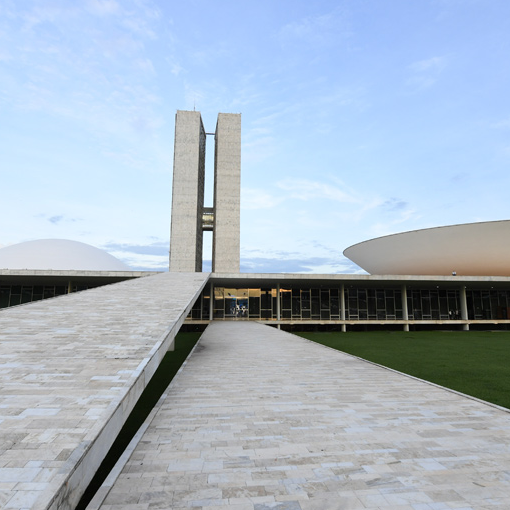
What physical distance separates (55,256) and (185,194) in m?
23.8

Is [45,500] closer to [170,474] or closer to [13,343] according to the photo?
[170,474]

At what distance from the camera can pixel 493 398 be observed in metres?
6.02

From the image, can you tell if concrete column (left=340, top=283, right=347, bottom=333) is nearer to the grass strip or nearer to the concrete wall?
the grass strip

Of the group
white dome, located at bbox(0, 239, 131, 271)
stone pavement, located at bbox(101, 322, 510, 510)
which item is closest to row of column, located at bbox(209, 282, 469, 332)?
stone pavement, located at bbox(101, 322, 510, 510)

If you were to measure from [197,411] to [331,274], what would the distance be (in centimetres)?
1800

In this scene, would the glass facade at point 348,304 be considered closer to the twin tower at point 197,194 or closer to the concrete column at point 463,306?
the concrete column at point 463,306

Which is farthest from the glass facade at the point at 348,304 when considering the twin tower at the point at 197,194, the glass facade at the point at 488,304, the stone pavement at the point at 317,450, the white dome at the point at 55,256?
the white dome at the point at 55,256

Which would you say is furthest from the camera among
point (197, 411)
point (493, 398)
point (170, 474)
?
point (493, 398)

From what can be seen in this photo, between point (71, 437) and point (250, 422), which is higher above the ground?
point (71, 437)

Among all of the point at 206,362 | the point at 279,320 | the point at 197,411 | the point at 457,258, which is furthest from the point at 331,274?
the point at 197,411

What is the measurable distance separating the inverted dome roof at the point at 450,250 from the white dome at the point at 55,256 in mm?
39734

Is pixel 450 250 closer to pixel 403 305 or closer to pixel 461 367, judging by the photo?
pixel 403 305

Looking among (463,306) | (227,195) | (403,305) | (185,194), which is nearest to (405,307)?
(403,305)

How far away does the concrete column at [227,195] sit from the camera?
125 ft
